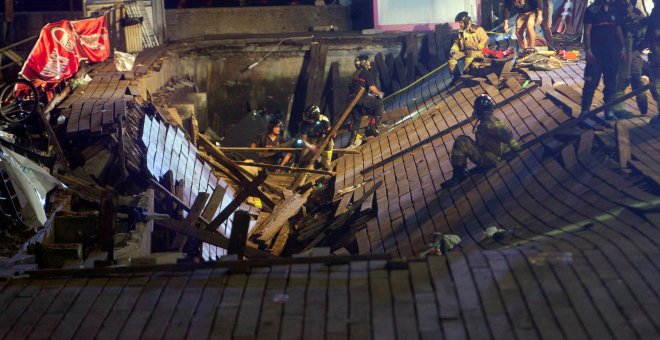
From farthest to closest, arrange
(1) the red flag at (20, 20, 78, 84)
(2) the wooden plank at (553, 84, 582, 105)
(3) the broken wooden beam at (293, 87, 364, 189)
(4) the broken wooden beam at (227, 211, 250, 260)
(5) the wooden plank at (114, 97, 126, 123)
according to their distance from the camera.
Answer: (3) the broken wooden beam at (293, 87, 364, 189) < (1) the red flag at (20, 20, 78, 84) < (2) the wooden plank at (553, 84, 582, 105) < (5) the wooden plank at (114, 97, 126, 123) < (4) the broken wooden beam at (227, 211, 250, 260)

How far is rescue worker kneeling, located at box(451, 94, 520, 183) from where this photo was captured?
15.5 m

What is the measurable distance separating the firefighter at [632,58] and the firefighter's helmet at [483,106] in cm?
220

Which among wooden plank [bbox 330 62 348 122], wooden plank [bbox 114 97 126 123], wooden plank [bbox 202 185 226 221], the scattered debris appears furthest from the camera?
wooden plank [bbox 330 62 348 122]

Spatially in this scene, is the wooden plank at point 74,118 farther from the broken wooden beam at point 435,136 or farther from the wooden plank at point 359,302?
the wooden plank at point 359,302

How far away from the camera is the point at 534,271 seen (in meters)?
8.84

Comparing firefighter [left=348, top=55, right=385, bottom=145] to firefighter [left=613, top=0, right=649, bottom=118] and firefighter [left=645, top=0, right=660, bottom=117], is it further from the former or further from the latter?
firefighter [left=645, top=0, right=660, bottom=117]

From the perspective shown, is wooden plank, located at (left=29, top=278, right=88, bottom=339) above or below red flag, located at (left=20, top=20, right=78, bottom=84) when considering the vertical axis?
below

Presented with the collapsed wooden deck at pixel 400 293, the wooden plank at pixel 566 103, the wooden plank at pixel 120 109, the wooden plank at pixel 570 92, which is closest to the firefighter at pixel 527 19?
the wooden plank at pixel 570 92

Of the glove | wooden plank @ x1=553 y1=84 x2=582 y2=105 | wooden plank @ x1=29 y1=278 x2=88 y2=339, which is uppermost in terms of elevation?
wooden plank @ x1=553 y1=84 x2=582 y2=105

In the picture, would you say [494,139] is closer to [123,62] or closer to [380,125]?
[380,125]

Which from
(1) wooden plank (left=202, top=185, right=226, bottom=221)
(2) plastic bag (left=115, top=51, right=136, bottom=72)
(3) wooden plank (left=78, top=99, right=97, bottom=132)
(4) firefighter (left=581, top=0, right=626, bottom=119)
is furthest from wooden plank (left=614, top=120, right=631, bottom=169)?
(2) plastic bag (left=115, top=51, right=136, bottom=72)

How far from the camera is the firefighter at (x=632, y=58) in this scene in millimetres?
16250

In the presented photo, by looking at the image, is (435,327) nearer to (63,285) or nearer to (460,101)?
(63,285)

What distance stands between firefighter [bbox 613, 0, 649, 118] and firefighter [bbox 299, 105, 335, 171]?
24.1 feet
